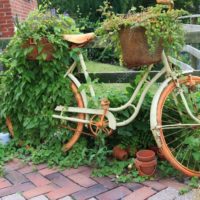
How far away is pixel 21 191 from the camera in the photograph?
2.91 m

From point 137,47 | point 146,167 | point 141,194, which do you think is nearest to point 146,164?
point 146,167

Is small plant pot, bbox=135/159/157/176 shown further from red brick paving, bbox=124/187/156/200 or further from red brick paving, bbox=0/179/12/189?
red brick paving, bbox=0/179/12/189

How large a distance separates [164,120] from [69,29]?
48.6 inches

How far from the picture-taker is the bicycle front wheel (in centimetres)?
292

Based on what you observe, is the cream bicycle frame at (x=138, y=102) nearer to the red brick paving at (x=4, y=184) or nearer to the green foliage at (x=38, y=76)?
the green foliage at (x=38, y=76)

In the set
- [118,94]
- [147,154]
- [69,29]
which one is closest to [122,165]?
[147,154]

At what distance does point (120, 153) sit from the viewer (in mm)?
3312

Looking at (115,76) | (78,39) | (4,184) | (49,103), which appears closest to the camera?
(4,184)

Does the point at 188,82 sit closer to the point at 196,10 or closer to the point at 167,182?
the point at 167,182

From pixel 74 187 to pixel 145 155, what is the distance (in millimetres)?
656

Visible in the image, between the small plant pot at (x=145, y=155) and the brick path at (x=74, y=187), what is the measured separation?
19cm

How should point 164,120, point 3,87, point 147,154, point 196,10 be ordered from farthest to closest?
point 196,10
point 3,87
point 164,120
point 147,154

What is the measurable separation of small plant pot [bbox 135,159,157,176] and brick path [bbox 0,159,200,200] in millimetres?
98

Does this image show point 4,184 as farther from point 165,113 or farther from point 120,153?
point 165,113
